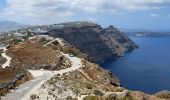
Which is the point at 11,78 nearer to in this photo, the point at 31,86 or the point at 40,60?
the point at 31,86

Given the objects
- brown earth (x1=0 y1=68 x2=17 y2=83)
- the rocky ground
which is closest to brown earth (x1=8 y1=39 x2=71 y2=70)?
the rocky ground

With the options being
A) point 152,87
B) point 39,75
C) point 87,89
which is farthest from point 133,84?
point 87,89

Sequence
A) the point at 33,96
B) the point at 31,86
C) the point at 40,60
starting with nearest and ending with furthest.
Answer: the point at 33,96 < the point at 31,86 < the point at 40,60

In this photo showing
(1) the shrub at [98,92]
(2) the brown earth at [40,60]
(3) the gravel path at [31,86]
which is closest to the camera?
(1) the shrub at [98,92]

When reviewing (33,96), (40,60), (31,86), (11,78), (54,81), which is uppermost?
(54,81)

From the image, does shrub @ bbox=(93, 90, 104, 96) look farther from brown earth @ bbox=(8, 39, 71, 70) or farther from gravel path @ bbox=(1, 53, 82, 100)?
brown earth @ bbox=(8, 39, 71, 70)

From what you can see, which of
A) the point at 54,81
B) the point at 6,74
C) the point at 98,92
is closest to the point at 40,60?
the point at 6,74

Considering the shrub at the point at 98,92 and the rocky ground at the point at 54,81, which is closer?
the rocky ground at the point at 54,81

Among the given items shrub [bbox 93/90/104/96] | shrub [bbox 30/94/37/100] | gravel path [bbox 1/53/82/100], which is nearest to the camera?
shrub [bbox 93/90/104/96]

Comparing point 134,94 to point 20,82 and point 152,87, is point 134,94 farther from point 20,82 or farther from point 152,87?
point 152,87

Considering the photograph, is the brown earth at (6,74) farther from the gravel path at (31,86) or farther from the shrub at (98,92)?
the shrub at (98,92)

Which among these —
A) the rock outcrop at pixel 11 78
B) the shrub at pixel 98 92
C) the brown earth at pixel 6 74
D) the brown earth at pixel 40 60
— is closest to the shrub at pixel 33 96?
the rock outcrop at pixel 11 78

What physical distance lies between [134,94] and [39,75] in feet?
99.2

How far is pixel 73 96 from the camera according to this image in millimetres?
49719
